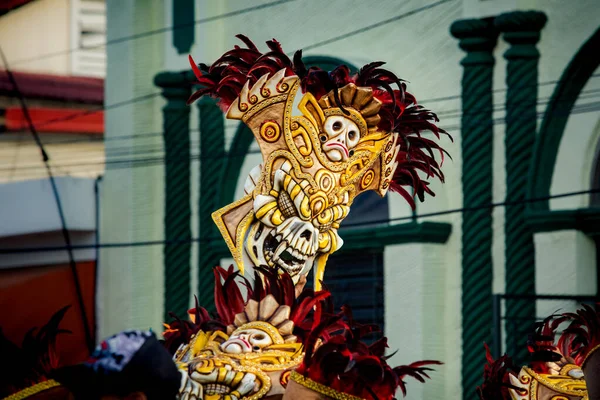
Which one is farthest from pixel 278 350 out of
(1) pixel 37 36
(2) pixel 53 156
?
(1) pixel 37 36

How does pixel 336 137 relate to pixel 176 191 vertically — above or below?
below

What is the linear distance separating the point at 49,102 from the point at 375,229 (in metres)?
4.43

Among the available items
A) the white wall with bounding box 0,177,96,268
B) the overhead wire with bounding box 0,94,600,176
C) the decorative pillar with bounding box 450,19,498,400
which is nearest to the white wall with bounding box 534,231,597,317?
the decorative pillar with bounding box 450,19,498,400

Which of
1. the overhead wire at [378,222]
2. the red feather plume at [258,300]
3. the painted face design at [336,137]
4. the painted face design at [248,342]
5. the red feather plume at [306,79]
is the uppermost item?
the red feather plume at [306,79]

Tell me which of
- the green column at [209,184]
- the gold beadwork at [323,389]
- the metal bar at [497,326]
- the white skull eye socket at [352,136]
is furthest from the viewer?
the green column at [209,184]

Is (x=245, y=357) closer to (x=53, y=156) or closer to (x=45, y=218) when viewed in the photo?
(x=45, y=218)

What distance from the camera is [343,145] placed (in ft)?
14.8

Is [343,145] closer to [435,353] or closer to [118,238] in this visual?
[435,353]

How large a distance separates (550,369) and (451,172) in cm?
366

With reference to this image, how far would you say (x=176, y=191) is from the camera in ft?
34.7

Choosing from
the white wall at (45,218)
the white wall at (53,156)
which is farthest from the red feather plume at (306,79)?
the white wall at (53,156)

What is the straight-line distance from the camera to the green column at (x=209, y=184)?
33.1 feet

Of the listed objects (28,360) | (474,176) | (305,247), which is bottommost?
(28,360)

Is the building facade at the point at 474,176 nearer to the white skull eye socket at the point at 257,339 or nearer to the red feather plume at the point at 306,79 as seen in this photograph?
the red feather plume at the point at 306,79
